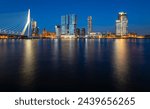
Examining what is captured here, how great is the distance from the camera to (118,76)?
40.4 feet

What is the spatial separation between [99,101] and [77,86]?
10.0ft

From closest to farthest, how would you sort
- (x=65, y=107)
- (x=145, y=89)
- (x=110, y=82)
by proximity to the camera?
1. (x=65, y=107)
2. (x=145, y=89)
3. (x=110, y=82)

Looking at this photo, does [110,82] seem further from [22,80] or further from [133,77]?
[22,80]

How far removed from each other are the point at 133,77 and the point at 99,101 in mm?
5563

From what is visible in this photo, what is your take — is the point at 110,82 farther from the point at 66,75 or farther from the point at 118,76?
the point at 66,75

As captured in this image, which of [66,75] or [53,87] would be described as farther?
[66,75]

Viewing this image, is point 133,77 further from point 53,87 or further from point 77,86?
point 53,87

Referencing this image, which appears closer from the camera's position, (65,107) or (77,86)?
(65,107)

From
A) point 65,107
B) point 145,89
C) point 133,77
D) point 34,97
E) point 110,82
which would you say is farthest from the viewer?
point 133,77

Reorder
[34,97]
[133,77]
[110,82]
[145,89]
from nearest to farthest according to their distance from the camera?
[34,97] → [145,89] → [110,82] → [133,77]

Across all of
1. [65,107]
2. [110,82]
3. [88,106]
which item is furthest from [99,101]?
[110,82]

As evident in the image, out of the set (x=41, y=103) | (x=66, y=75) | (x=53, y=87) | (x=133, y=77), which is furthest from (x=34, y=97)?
(x=133, y=77)

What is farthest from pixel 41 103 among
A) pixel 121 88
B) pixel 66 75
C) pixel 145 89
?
pixel 66 75

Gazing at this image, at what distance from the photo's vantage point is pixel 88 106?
6.87 metres
